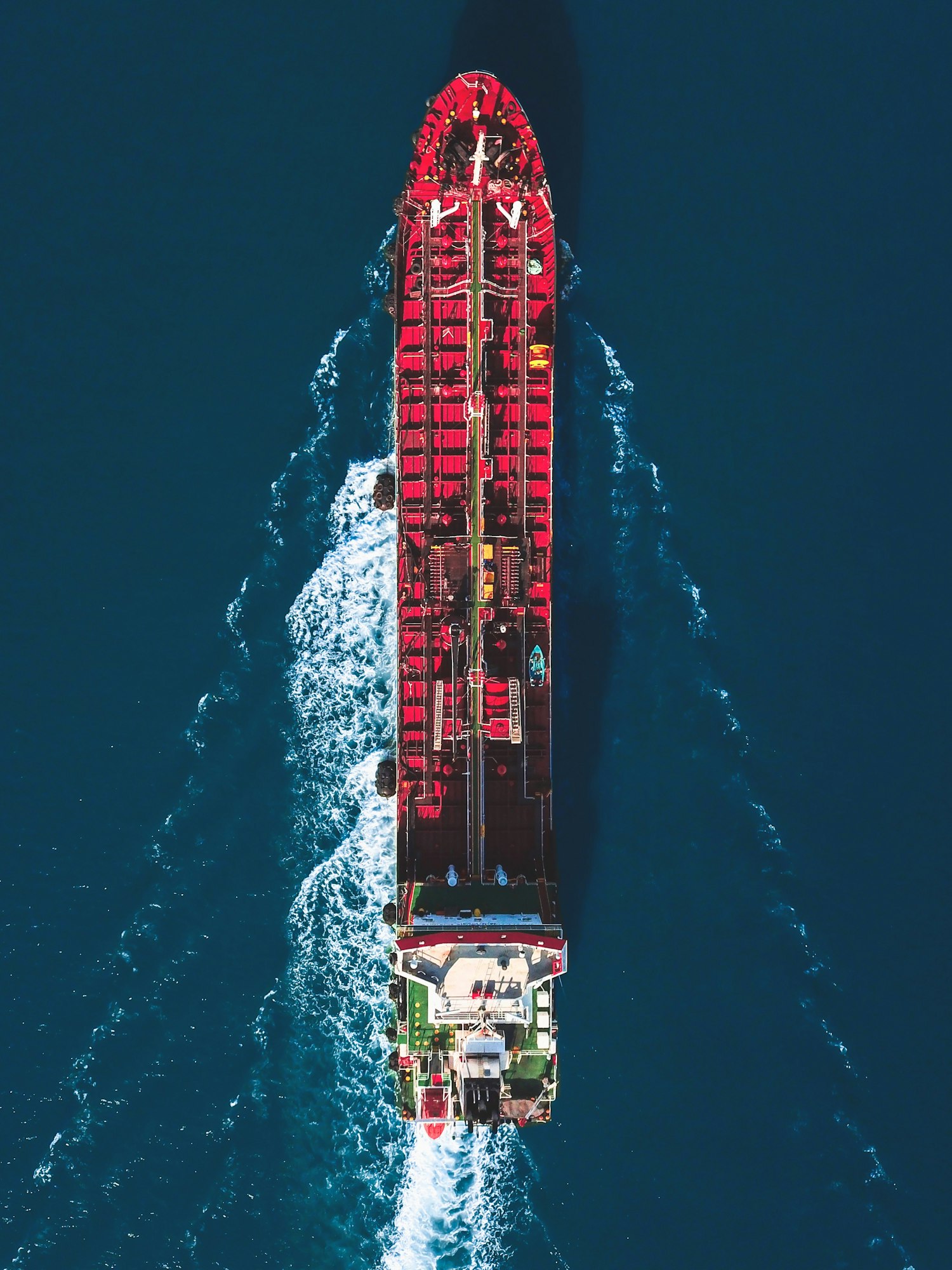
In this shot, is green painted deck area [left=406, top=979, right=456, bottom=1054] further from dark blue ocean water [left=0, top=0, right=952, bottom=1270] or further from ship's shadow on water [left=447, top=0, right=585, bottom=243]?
ship's shadow on water [left=447, top=0, right=585, bottom=243]

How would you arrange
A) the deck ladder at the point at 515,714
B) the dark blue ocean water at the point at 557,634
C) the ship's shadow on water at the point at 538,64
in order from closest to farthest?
1. the deck ladder at the point at 515,714
2. the dark blue ocean water at the point at 557,634
3. the ship's shadow on water at the point at 538,64

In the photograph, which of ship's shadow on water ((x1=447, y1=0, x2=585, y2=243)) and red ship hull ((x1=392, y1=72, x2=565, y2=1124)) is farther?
ship's shadow on water ((x1=447, y1=0, x2=585, y2=243))

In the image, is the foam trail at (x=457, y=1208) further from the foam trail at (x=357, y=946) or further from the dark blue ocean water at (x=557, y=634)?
the dark blue ocean water at (x=557, y=634)

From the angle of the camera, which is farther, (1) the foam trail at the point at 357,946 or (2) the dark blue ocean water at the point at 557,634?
(1) the foam trail at the point at 357,946

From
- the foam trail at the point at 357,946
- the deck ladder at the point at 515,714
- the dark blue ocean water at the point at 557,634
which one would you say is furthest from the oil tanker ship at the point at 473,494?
the dark blue ocean water at the point at 557,634

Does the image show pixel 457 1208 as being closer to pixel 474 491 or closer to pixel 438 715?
pixel 438 715

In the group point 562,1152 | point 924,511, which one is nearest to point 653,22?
point 924,511

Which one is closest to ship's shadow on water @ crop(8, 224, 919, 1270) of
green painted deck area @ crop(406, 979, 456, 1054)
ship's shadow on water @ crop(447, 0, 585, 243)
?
ship's shadow on water @ crop(447, 0, 585, 243)
